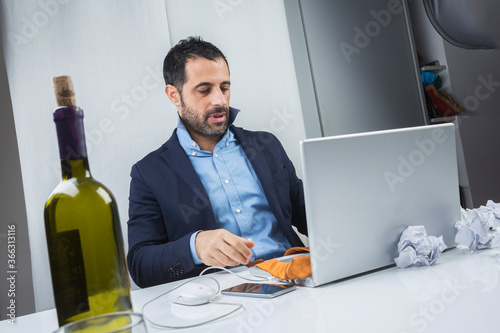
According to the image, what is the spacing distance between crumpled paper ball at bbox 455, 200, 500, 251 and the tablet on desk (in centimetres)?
41

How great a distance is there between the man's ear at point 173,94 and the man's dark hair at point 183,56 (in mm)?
18

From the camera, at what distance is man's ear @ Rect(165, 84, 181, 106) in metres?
1.97

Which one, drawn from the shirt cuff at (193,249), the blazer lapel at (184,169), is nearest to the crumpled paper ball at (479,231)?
the shirt cuff at (193,249)

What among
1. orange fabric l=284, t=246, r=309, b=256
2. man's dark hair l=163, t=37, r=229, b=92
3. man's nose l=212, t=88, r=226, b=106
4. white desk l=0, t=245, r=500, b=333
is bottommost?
white desk l=0, t=245, r=500, b=333

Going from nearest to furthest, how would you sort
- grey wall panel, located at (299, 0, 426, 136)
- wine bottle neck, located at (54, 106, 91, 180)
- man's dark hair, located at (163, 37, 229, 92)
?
wine bottle neck, located at (54, 106, 91, 180), man's dark hair, located at (163, 37, 229, 92), grey wall panel, located at (299, 0, 426, 136)

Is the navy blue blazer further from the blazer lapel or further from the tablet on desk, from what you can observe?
the tablet on desk

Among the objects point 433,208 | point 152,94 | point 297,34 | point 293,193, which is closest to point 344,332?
point 433,208

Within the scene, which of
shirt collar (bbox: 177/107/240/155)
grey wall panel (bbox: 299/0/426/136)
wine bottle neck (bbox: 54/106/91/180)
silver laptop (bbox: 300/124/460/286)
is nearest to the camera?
wine bottle neck (bbox: 54/106/91/180)

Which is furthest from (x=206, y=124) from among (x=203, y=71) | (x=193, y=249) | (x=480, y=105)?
(x=480, y=105)

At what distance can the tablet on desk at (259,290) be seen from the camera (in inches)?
32.4

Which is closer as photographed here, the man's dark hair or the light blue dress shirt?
the light blue dress shirt

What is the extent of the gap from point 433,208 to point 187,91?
3.99ft

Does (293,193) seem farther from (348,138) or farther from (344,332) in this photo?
(344,332)

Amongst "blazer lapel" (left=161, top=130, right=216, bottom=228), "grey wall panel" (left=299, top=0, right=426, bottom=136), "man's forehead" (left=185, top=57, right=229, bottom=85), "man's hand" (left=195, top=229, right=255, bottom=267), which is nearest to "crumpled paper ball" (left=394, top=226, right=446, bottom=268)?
"man's hand" (left=195, top=229, right=255, bottom=267)
